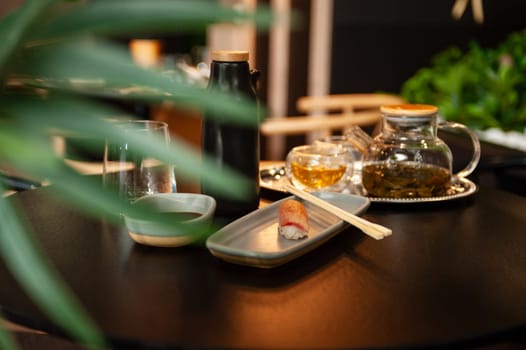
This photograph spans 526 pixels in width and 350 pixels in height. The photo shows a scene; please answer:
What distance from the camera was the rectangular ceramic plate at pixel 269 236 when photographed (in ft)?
3.28

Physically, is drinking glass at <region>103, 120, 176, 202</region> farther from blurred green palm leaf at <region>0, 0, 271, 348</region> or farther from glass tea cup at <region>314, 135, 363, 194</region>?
blurred green palm leaf at <region>0, 0, 271, 348</region>

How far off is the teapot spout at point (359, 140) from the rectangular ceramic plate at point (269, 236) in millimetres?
222

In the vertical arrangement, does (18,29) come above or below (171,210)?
above

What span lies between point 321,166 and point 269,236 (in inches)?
13.3

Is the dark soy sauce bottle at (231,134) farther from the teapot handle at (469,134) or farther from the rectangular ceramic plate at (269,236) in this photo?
the teapot handle at (469,134)

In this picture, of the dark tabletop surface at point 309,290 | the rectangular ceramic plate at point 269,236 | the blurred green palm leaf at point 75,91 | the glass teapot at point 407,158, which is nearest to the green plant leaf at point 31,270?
the blurred green palm leaf at point 75,91

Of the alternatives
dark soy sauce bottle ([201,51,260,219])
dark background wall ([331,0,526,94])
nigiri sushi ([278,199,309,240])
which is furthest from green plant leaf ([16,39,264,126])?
dark background wall ([331,0,526,94])

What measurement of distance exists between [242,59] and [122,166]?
30 centimetres

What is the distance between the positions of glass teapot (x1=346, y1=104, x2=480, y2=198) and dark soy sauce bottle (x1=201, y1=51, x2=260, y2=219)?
0.29 m

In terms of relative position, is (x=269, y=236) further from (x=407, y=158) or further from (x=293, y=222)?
(x=407, y=158)

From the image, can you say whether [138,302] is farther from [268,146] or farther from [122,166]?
[268,146]

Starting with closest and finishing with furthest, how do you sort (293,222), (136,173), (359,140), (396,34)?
(293,222)
(136,173)
(359,140)
(396,34)

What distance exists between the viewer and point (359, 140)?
1.56 meters

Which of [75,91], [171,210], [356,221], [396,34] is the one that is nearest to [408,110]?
[356,221]
